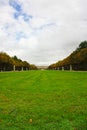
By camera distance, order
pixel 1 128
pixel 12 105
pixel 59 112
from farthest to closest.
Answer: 1. pixel 12 105
2. pixel 59 112
3. pixel 1 128

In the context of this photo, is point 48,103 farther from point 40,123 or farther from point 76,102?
point 40,123

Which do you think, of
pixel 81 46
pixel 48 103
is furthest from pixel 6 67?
pixel 48 103

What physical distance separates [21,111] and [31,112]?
0.49m

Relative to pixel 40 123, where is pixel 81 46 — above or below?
above

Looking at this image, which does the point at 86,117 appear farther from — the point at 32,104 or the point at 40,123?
the point at 32,104

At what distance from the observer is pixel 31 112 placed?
1111cm

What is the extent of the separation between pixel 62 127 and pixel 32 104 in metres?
4.21

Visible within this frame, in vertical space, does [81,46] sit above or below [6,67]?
above

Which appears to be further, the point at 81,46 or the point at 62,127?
the point at 81,46

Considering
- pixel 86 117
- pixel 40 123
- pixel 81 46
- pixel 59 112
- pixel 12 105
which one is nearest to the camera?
pixel 40 123

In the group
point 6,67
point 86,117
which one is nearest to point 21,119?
point 86,117

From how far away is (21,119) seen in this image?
9992 mm

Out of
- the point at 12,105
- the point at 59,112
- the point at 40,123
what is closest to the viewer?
the point at 40,123

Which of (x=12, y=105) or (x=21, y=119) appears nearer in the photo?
(x=21, y=119)
